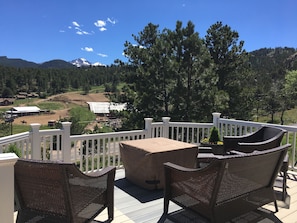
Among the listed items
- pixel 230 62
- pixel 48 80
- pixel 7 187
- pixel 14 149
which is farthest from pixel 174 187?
pixel 48 80

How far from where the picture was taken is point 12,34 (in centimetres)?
5684

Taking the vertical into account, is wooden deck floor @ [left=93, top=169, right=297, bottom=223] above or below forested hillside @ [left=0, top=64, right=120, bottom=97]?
below

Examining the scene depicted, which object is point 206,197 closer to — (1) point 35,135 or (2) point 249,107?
(1) point 35,135

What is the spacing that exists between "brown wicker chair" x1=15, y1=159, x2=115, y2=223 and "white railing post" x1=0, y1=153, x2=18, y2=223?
0.24ft

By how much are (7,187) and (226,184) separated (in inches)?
66.3

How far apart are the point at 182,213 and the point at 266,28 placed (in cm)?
1864

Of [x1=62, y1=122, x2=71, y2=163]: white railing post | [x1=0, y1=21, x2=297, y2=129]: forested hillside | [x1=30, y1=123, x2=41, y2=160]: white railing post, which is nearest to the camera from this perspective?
[x1=30, y1=123, x2=41, y2=160]: white railing post

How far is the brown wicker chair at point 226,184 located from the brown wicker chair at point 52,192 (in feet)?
2.79

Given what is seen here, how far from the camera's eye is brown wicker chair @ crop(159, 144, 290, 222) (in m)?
2.11

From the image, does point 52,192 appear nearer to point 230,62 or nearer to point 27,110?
point 230,62

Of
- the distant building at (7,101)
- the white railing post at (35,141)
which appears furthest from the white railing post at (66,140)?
the distant building at (7,101)

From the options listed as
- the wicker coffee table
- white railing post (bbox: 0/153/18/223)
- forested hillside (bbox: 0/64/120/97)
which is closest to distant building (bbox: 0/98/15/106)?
forested hillside (bbox: 0/64/120/97)

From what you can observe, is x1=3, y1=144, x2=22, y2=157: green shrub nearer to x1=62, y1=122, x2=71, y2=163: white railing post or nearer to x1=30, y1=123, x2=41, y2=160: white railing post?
x1=30, y1=123, x2=41, y2=160: white railing post

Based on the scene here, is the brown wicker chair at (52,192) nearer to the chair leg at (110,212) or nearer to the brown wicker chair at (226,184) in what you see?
the chair leg at (110,212)
